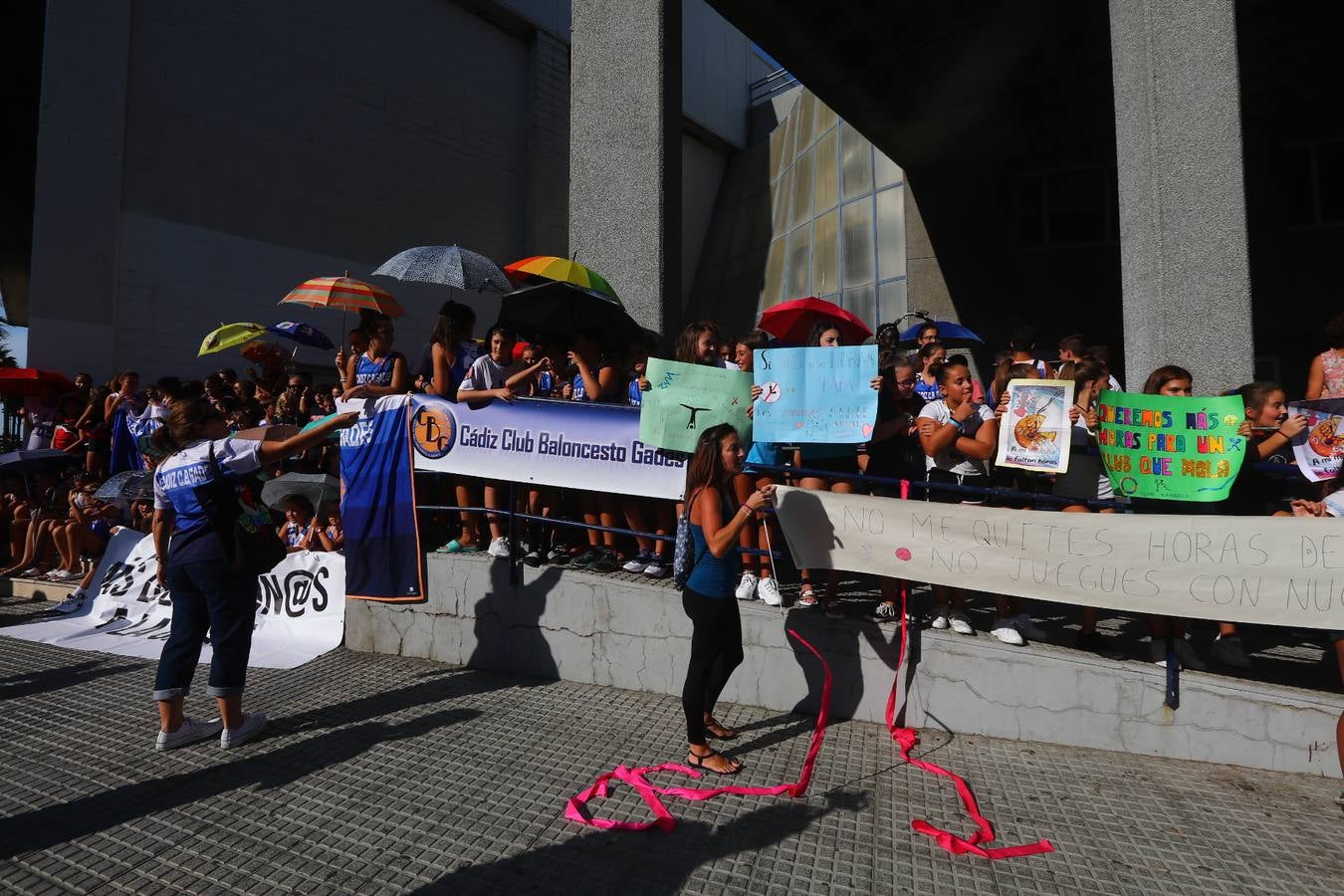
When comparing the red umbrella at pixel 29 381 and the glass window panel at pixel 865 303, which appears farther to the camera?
the glass window panel at pixel 865 303

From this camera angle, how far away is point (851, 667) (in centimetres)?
473

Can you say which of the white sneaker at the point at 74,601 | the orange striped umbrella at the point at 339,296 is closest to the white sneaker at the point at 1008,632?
the orange striped umbrella at the point at 339,296

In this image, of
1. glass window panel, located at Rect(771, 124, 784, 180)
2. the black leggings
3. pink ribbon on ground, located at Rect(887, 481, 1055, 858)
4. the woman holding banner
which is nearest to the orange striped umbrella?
the woman holding banner

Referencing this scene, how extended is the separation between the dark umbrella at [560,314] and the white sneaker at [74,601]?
5.79 m

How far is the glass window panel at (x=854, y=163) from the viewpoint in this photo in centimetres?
1691

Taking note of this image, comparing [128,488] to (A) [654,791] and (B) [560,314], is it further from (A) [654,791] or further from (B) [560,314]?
(A) [654,791]

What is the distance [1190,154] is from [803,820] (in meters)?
6.10

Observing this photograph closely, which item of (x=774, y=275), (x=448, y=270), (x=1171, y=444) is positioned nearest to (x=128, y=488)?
(x=448, y=270)

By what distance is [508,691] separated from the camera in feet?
17.4

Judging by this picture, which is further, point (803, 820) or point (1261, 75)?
point (1261, 75)

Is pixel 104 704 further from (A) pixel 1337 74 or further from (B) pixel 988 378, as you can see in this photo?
(A) pixel 1337 74

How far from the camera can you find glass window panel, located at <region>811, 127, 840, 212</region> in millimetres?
18438

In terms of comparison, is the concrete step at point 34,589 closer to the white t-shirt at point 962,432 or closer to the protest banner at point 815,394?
the protest banner at point 815,394

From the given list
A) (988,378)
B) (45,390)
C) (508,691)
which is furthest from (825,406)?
(45,390)
